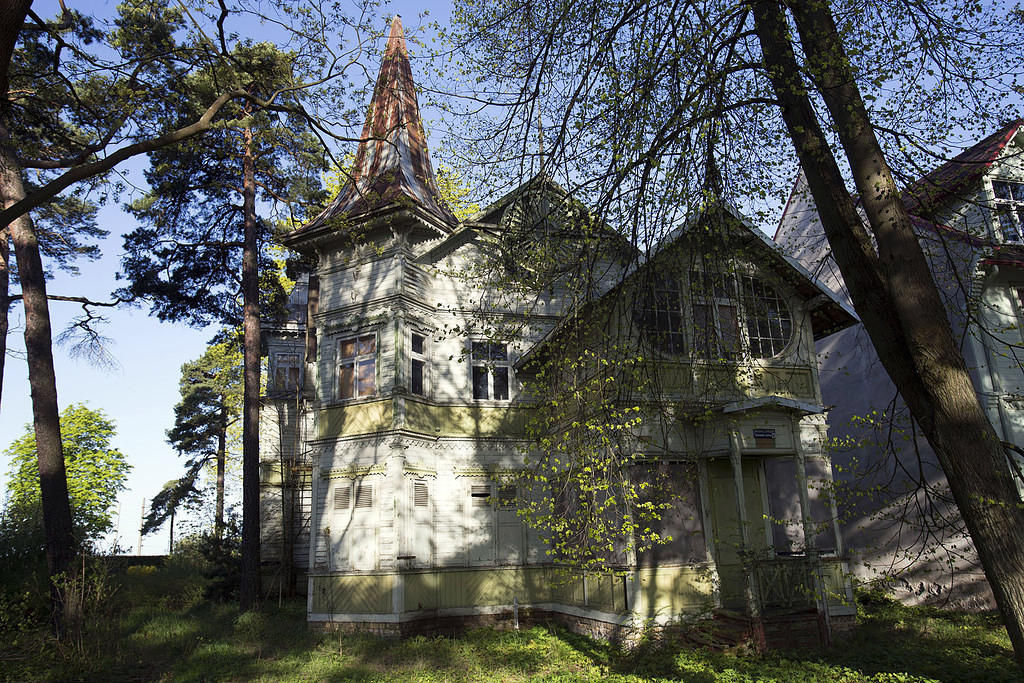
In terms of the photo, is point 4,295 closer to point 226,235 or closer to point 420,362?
point 226,235

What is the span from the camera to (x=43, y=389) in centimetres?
1303

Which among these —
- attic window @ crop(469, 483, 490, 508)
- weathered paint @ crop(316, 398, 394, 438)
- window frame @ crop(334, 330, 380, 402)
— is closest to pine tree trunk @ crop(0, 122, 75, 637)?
weathered paint @ crop(316, 398, 394, 438)

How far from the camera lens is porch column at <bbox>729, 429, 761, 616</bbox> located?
11.9 meters

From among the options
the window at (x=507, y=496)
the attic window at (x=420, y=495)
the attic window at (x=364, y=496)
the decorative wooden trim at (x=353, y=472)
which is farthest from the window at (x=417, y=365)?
the window at (x=507, y=496)

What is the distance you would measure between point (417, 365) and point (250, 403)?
19.0 ft

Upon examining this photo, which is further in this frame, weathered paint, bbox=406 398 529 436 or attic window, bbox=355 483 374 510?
weathered paint, bbox=406 398 529 436

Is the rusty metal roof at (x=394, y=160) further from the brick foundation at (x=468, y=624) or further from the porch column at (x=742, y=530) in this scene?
the brick foundation at (x=468, y=624)

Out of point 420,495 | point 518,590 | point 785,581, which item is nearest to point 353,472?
point 420,495

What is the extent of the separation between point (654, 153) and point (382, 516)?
10.9 m

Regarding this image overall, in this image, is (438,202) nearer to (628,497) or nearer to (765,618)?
(628,497)

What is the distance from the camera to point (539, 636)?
1439 centimetres

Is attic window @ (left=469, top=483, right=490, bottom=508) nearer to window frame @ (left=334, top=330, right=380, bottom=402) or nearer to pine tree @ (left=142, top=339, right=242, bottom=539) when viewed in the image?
window frame @ (left=334, top=330, right=380, bottom=402)

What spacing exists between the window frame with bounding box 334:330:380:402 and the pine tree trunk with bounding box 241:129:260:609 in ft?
12.2

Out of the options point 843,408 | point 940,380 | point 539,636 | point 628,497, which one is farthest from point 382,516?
point 843,408
